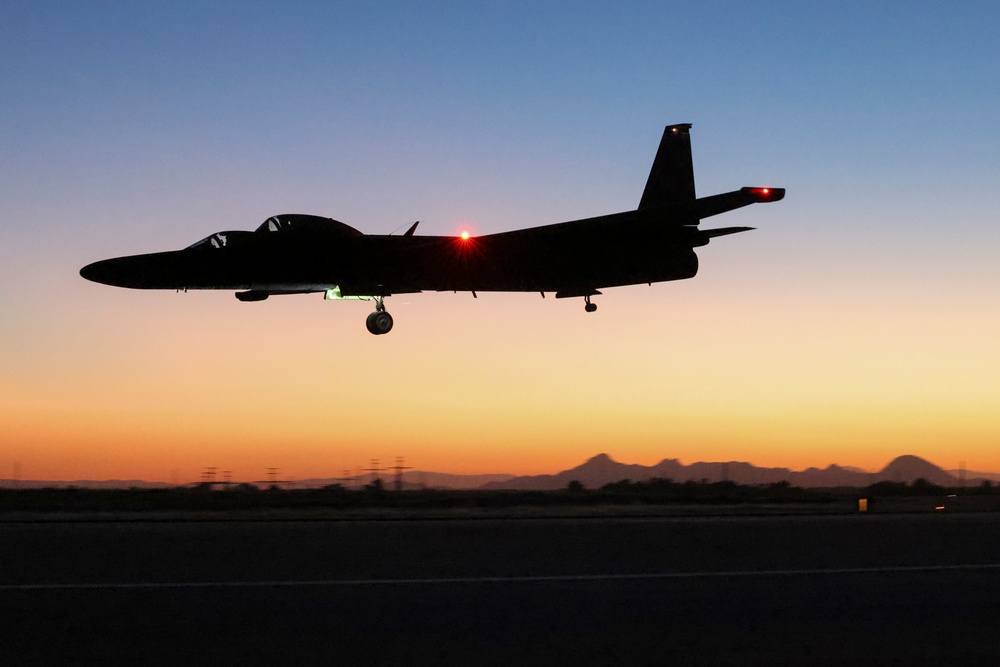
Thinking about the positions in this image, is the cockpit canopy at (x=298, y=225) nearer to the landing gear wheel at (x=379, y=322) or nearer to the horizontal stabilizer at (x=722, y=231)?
the landing gear wheel at (x=379, y=322)

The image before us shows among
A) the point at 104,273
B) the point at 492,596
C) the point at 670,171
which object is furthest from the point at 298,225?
the point at 492,596

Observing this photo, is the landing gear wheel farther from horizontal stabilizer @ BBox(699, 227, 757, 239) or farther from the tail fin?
the tail fin

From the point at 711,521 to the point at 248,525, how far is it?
25.6ft


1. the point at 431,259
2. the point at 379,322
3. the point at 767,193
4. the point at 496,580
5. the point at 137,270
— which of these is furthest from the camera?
the point at 431,259

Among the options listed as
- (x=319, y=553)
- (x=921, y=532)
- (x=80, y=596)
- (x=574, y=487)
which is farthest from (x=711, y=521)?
(x=574, y=487)

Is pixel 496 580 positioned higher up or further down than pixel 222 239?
further down

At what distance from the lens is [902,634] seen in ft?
29.8

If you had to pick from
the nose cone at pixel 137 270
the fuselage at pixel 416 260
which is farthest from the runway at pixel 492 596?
the fuselage at pixel 416 260

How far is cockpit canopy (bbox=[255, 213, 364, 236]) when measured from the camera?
71.5ft

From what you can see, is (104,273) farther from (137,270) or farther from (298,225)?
(298,225)

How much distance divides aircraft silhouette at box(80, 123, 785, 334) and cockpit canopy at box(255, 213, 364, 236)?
0.07 ft

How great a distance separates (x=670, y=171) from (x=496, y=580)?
20384 mm

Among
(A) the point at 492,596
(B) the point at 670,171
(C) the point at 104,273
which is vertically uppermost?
(B) the point at 670,171

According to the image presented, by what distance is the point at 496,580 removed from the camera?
1106 cm
